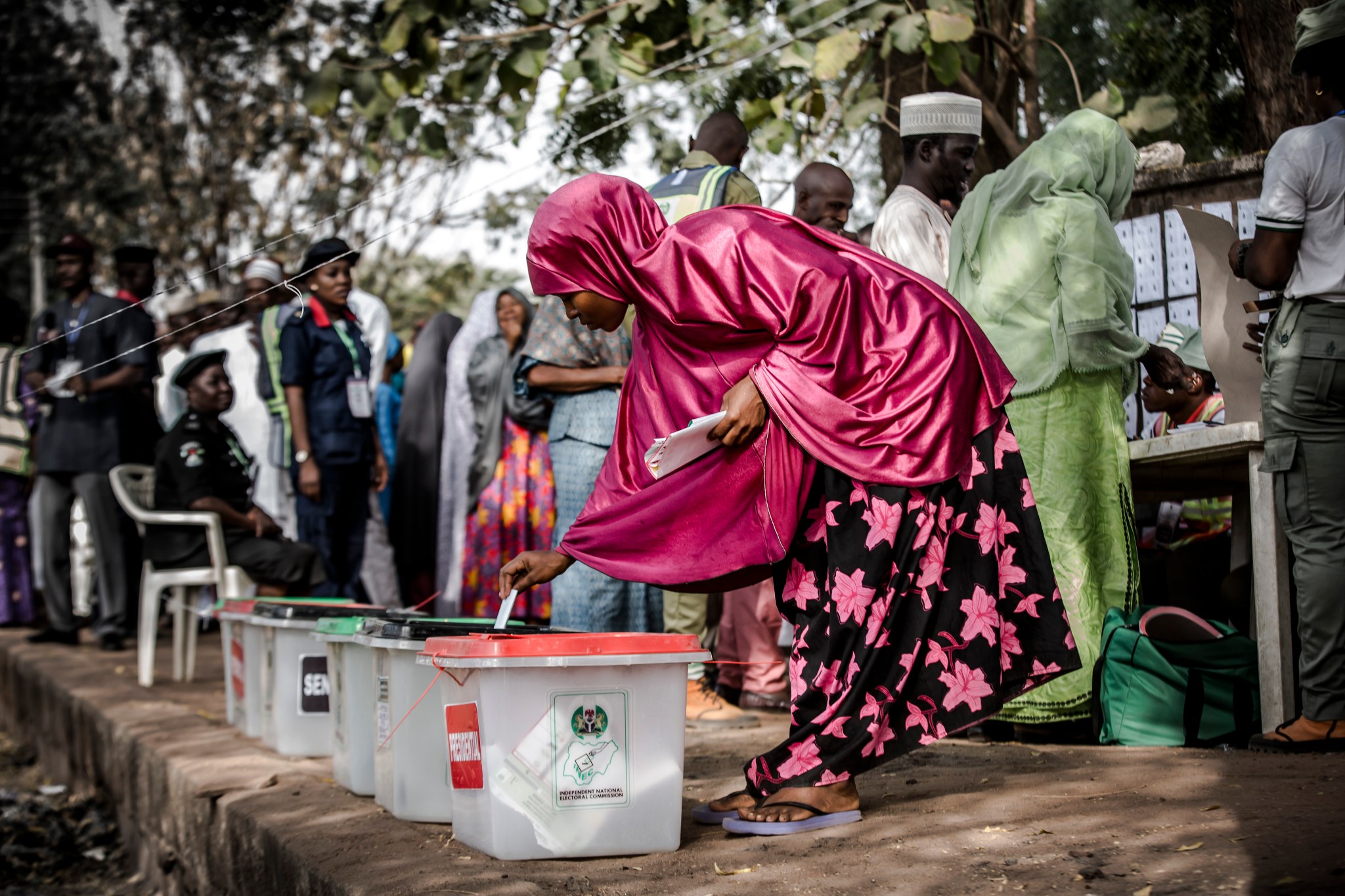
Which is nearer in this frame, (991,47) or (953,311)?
(953,311)

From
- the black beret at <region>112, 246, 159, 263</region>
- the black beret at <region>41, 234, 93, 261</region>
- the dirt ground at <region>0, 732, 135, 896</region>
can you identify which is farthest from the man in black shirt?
the dirt ground at <region>0, 732, 135, 896</region>

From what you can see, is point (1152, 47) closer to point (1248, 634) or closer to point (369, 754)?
point (1248, 634)

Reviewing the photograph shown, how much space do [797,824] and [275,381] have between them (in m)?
5.09

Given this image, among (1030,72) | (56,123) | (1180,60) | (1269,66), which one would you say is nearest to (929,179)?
(1269,66)

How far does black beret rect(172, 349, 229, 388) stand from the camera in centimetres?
692

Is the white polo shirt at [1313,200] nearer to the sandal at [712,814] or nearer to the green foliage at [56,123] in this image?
the sandal at [712,814]

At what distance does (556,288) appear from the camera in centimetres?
327

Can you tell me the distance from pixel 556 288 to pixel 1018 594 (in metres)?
1.33

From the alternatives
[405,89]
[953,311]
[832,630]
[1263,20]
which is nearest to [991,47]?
[1263,20]

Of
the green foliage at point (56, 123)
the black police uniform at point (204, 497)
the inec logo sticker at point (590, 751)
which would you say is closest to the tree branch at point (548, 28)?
the black police uniform at point (204, 497)

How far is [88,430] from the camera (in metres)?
7.93

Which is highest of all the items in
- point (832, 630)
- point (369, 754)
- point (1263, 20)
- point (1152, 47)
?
point (1152, 47)

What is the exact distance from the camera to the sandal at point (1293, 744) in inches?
143

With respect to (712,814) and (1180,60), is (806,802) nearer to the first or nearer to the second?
(712,814)
